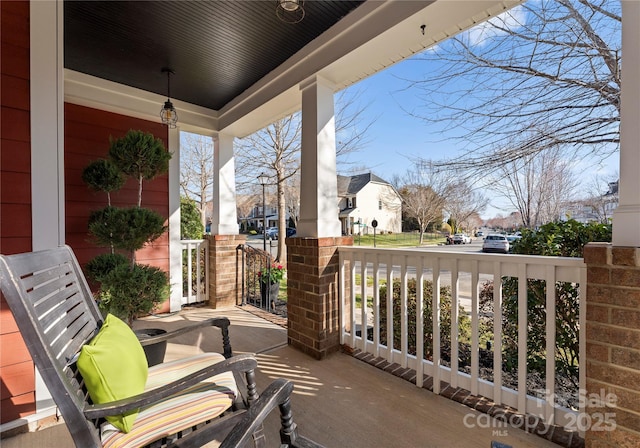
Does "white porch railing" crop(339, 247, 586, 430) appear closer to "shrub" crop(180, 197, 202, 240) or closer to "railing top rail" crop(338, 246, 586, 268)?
"railing top rail" crop(338, 246, 586, 268)

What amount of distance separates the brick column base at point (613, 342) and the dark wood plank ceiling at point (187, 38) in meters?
2.47

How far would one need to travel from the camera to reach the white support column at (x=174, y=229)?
4.24 m

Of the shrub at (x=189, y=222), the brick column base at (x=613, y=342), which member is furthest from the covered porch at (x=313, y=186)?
the shrub at (x=189, y=222)

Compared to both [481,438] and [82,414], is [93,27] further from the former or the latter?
[481,438]

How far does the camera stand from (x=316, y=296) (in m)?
2.77

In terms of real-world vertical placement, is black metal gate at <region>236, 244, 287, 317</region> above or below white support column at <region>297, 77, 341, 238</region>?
below

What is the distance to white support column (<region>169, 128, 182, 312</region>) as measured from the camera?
4.24 metres

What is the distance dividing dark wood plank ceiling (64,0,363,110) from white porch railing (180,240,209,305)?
2342 mm

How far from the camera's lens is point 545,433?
5.56ft

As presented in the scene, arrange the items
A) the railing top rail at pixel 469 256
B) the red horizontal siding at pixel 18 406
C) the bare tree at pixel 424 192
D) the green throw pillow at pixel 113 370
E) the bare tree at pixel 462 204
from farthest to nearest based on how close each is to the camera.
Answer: the bare tree at pixel 424 192
the bare tree at pixel 462 204
the red horizontal siding at pixel 18 406
the railing top rail at pixel 469 256
the green throw pillow at pixel 113 370

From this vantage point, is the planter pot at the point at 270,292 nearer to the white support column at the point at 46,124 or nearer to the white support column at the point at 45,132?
the white support column at the point at 45,132

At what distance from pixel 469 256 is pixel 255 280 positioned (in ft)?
12.1

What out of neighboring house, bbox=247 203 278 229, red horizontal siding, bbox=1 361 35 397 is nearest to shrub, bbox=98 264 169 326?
red horizontal siding, bbox=1 361 35 397

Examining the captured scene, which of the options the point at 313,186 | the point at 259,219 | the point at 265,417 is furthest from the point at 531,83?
the point at 259,219
